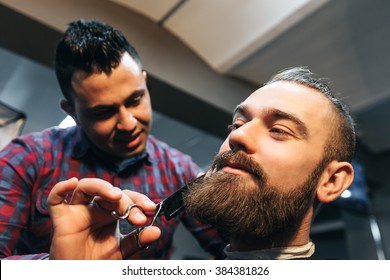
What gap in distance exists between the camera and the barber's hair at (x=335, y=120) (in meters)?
0.57

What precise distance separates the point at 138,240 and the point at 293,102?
0.30 meters

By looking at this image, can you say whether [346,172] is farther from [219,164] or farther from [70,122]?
[70,122]

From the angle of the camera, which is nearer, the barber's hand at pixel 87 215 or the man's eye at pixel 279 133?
the barber's hand at pixel 87 215

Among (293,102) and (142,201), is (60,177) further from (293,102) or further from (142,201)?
(293,102)

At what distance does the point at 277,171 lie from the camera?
52 centimetres

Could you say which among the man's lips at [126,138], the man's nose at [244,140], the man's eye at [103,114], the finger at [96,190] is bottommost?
the finger at [96,190]

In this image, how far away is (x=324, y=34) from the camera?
86 centimetres

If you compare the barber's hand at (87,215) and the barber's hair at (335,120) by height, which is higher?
the barber's hair at (335,120)

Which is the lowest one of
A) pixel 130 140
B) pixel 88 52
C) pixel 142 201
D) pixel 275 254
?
pixel 275 254

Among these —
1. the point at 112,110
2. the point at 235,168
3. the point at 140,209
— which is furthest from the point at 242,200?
the point at 112,110

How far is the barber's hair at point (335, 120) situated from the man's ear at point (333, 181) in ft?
0.04

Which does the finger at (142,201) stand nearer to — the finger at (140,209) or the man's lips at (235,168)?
the finger at (140,209)

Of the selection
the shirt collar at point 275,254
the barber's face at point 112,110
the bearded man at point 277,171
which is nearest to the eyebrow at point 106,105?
the barber's face at point 112,110
